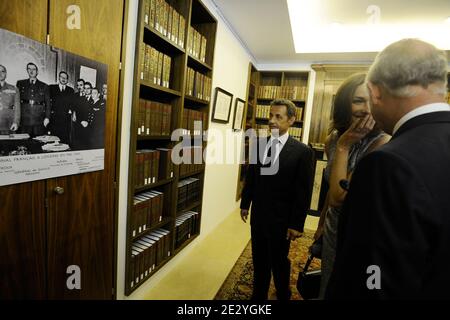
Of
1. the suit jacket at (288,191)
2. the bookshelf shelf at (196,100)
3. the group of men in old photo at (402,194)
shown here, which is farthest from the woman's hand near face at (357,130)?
the bookshelf shelf at (196,100)

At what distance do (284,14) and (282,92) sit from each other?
6.87ft

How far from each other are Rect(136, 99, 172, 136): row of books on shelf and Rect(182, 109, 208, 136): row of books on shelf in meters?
0.23

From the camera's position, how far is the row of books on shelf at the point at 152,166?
71.0 inches

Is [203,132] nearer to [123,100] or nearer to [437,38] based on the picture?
[123,100]

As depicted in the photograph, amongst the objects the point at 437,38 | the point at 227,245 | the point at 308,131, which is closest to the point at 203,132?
the point at 227,245

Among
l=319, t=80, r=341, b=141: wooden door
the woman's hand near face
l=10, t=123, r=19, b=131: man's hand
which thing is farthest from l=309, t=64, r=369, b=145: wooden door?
l=10, t=123, r=19, b=131: man's hand

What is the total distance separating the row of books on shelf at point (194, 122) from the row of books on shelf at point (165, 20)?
2.03ft

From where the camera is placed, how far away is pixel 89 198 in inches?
54.7

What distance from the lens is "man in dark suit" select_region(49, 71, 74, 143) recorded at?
44.5 inches

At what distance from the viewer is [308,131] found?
181 inches

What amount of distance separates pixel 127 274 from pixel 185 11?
7.30ft

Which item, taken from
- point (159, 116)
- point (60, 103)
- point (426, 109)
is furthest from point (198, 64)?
point (426, 109)

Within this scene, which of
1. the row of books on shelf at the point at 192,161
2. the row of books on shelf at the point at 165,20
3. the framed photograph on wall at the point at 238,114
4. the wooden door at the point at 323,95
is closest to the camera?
the row of books on shelf at the point at 165,20

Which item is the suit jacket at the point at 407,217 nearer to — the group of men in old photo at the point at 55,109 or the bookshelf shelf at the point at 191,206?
the group of men in old photo at the point at 55,109
